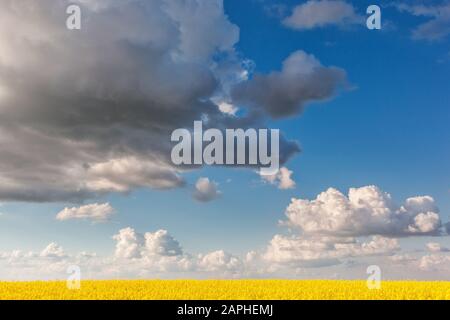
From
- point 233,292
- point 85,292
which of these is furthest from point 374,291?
point 85,292

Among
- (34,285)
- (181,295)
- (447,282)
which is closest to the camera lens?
(181,295)
